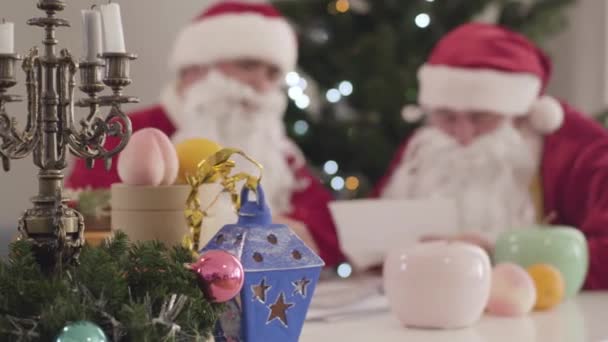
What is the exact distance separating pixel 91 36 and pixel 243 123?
1.42m

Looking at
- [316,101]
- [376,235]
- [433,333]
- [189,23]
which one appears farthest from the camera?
[316,101]

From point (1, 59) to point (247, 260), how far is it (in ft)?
1.09

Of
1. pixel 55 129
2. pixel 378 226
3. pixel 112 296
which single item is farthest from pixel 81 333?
pixel 378 226

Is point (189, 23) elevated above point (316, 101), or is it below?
above

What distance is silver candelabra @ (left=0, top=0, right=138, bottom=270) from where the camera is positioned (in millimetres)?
968

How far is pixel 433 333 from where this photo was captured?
1.36 m

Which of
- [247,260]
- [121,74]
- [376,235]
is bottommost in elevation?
[376,235]

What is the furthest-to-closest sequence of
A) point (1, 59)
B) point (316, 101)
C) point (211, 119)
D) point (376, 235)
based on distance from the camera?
point (316, 101) < point (211, 119) < point (376, 235) < point (1, 59)

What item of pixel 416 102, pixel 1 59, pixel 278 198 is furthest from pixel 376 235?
pixel 1 59

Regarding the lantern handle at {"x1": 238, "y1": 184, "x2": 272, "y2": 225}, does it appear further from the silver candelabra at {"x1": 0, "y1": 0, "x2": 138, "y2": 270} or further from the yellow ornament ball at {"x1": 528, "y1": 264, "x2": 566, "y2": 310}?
the yellow ornament ball at {"x1": 528, "y1": 264, "x2": 566, "y2": 310}

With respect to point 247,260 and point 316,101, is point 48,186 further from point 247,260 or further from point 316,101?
point 316,101

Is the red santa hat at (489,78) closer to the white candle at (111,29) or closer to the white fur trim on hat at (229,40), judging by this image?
the white fur trim on hat at (229,40)

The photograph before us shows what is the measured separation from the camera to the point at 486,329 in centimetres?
139

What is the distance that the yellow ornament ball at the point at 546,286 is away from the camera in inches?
61.9
